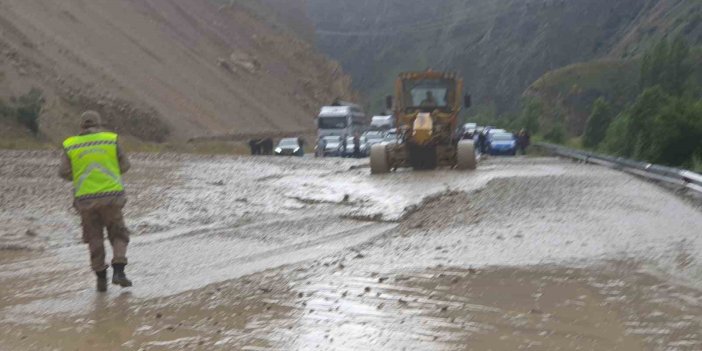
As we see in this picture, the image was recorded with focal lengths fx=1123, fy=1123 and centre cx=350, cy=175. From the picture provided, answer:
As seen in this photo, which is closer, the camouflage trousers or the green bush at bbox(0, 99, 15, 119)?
the camouflage trousers

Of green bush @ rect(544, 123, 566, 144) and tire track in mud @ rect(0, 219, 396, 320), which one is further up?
tire track in mud @ rect(0, 219, 396, 320)

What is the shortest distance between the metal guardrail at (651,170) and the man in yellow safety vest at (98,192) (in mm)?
13070

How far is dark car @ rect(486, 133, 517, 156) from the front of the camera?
52562mm

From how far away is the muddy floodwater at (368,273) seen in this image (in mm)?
8461

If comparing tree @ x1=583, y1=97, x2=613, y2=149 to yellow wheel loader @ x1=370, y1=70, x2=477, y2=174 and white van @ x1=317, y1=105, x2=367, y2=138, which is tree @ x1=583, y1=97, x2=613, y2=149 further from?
yellow wheel loader @ x1=370, y1=70, x2=477, y2=174

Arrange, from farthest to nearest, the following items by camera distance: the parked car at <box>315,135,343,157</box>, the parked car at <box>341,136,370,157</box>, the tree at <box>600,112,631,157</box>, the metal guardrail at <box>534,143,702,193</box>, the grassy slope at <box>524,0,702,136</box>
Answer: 1. the grassy slope at <box>524,0,702,136</box>
2. the parked car at <box>315,135,343,157</box>
3. the parked car at <box>341,136,370,157</box>
4. the tree at <box>600,112,631,157</box>
5. the metal guardrail at <box>534,143,702,193</box>

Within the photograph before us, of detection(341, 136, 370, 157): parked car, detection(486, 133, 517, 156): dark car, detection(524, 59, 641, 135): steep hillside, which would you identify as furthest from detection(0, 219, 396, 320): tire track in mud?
detection(524, 59, 641, 135): steep hillside

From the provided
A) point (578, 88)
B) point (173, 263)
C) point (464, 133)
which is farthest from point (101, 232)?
point (578, 88)

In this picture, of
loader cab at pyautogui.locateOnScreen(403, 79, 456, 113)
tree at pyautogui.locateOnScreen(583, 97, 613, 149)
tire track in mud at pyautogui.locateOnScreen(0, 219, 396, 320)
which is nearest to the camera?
tire track in mud at pyautogui.locateOnScreen(0, 219, 396, 320)

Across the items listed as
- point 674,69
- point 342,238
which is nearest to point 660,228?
point 342,238

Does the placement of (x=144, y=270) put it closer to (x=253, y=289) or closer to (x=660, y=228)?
(x=253, y=289)

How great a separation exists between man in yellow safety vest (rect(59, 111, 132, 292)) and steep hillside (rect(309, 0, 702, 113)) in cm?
8772

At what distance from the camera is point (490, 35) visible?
454ft

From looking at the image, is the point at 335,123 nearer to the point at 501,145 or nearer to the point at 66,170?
the point at 501,145
